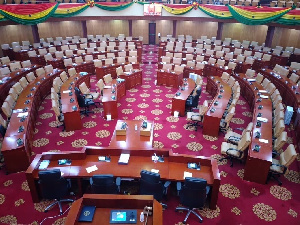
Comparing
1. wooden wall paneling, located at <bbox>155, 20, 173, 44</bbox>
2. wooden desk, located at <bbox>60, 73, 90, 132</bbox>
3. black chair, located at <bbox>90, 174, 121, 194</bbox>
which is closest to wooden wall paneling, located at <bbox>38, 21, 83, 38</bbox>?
wooden wall paneling, located at <bbox>155, 20, 173, 44</bbox>

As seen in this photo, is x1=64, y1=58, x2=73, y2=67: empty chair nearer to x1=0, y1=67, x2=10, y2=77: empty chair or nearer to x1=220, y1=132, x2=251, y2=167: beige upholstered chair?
x1=0, y1=67, x2=10, y2=77: empty chair

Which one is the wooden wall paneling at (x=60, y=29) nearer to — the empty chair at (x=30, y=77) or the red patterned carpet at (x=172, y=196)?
the empty chair at (x=30, y=77)

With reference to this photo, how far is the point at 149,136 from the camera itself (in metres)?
7.34

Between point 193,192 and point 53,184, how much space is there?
3178mm

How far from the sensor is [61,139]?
891 cm

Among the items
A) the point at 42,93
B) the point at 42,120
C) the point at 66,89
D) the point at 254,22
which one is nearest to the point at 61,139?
the point at 42,120

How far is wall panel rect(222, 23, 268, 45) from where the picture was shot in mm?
19625

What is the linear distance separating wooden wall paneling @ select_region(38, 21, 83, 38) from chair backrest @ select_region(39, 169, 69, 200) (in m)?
18.1

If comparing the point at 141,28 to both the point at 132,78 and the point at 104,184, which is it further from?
the point at 104,184

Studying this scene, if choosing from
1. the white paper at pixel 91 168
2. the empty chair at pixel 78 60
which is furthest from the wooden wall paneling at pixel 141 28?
the white paper at pixel 91 168

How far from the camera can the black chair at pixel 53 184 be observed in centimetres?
548

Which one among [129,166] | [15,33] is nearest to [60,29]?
[15,33]

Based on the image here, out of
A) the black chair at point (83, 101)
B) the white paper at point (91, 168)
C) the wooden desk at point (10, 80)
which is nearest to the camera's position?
the white paper at point (91, 168)

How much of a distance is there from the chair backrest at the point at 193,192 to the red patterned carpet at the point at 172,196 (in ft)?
2.02
